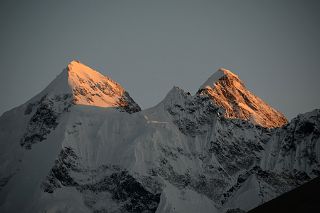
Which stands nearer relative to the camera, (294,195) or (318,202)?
(318,202)

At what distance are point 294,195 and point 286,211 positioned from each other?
584 cm

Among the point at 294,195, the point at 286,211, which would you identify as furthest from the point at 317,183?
the point at 286,211

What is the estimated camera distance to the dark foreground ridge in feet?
243

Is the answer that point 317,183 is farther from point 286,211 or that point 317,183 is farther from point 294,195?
point 286,211

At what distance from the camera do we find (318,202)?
7431 centimetres

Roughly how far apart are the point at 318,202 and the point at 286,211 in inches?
Result: 147

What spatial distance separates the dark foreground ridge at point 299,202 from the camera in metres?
74.1

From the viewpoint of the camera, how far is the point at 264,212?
262 feet

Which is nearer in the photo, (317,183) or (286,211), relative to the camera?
(286,211)

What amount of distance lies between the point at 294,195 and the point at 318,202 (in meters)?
7.46

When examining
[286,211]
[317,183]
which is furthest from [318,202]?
[317,183]

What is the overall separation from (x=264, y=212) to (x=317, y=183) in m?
7.73

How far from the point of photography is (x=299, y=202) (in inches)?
3039

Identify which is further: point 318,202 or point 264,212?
point 264,212
